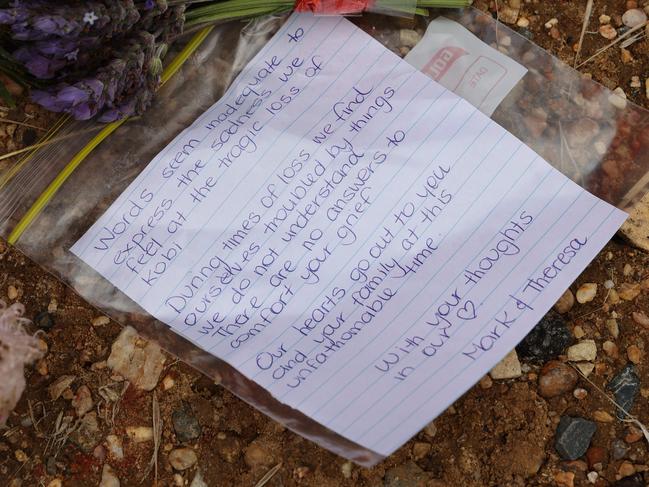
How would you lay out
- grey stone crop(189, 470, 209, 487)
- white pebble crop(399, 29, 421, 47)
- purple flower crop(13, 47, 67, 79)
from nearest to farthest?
purple flower crop(13, 47, 67, 79)
grey stone crop(189, 470, 209, 487)
white pebble crop(399, 29, 421, 47)

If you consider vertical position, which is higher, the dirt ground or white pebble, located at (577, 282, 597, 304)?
white pebble, located at (577, 282, 597, 304)

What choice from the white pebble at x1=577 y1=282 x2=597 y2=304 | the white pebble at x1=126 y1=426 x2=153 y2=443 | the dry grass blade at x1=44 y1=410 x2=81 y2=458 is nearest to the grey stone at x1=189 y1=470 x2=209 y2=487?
the white pebble at x1=126 y1=426 x2=153 y2=443

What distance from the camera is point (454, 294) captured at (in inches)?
52.8

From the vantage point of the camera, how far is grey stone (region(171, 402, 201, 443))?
1.37m

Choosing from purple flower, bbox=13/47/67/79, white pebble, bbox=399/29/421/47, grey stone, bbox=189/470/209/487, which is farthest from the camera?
white pebble, bbox=399/29/421/47

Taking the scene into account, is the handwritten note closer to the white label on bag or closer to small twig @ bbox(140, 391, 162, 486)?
the white label on bag

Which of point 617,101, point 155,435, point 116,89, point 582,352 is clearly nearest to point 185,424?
point 155,435

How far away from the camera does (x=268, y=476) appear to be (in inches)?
53.1

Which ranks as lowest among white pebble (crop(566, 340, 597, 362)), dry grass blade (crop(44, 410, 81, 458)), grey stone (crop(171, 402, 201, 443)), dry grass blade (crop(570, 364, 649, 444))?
dry grass blade (crop(44, 410, 81, 458))

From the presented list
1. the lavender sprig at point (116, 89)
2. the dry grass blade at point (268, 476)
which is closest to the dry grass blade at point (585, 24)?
the lavender sprig at point (116, 89)

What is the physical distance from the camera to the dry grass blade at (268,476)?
4.42 feet

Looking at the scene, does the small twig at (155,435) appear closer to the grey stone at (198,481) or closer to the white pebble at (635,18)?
the grey stone at (198,481)

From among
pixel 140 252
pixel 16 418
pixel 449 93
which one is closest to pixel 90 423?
pixel 16 418

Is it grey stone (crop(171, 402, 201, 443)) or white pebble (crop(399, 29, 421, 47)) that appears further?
white pebble (crop(399, 29, 421, 47))
